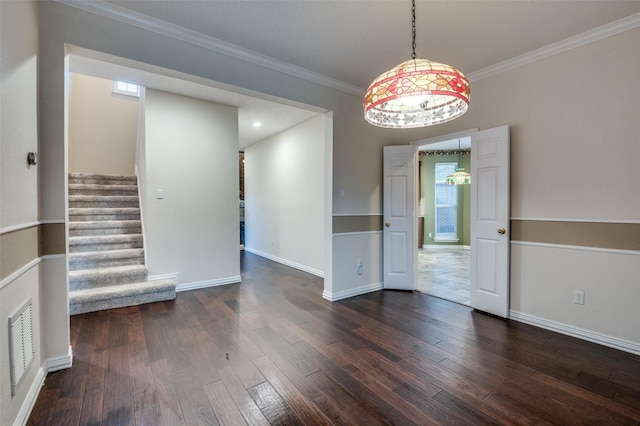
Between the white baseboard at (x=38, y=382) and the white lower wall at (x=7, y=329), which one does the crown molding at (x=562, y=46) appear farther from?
the white baseboard at (x=38, y=382)

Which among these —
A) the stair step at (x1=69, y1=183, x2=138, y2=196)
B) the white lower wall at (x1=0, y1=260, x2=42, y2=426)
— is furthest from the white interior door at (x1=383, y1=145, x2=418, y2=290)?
the stair step at (x1=69, y1=183, x2=138, y2=196)

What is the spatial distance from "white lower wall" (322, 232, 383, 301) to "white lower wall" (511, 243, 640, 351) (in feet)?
5.08

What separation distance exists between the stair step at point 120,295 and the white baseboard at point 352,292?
6.23ft

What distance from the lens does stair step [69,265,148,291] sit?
10.9ft

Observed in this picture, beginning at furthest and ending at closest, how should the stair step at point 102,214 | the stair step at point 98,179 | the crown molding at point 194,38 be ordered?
the stair step at point 98,179 → the stair step at point 102,214 → the crown molding at point 194,38

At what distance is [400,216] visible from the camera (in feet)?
12.8

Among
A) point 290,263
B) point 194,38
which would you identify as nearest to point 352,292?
point 290,263

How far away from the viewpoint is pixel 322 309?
3.24m

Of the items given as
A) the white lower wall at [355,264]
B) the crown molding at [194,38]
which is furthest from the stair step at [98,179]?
the white lower wall at [355,264]

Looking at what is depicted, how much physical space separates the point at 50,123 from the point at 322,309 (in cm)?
282

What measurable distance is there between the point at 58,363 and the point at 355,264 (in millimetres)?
2893

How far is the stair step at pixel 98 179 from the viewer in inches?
186

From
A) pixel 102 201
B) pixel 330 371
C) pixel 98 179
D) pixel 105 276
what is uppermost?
pixel 98 179

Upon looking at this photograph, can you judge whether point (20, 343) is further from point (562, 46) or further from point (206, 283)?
point (562, 46)
